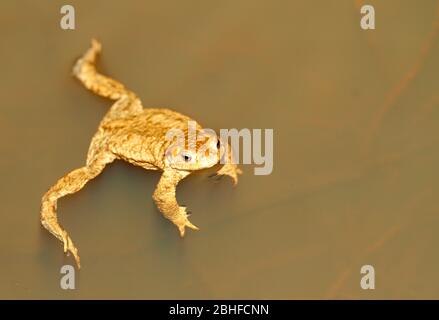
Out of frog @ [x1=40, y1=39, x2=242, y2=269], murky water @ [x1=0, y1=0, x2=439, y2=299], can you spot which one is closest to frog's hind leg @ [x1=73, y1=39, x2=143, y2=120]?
frog @ [x1=40, y1=39, x2=242, y2=269]

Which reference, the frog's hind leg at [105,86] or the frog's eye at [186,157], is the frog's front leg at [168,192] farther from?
the frog's hind leg at [105,86]

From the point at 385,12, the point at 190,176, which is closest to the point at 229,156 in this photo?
the point at 190,176

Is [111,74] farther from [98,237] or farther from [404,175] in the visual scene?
[404,175]

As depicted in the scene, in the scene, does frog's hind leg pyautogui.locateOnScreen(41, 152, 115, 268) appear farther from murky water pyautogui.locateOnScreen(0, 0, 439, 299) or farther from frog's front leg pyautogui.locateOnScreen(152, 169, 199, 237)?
frog's front leg pyautogui.locateOnScreen(152, 169, 199, 237)

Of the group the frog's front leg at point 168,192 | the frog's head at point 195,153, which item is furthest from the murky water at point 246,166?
the frog's head at point 195,153

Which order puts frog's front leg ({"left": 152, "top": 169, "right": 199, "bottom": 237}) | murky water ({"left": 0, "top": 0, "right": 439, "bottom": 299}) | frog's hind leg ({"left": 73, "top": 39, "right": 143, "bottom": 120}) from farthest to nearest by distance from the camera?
frog's hind leg ({"left": 73, "top": 39, "right": 143, "bottom": 120}) → murky water ({"left": 0, "top": 0, "right": 439, "bottom": 299}) → frog's front leg ({"left": 152, "top": 169, "right": 199, "bottom": 237})

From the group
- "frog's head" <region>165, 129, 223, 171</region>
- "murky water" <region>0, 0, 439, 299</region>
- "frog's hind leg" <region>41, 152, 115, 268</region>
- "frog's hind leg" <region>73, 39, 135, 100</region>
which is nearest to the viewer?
"frog's head" <region>165, 129, 223, 171</region>
